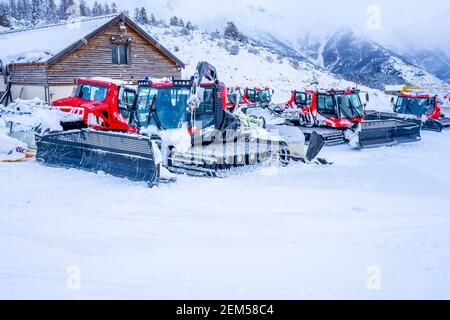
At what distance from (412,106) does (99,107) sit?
45.2ft

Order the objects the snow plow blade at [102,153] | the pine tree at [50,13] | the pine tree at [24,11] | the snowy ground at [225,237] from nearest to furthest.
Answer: the snowy ground at [225,237] → the snow plow blade at [102,153] → the pine tree at [50,13] → the pine tree at [24,11]

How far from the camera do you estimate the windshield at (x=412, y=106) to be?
18.6 m

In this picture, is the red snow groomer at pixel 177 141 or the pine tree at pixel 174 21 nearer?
the red snow groomer at pixel 177 141

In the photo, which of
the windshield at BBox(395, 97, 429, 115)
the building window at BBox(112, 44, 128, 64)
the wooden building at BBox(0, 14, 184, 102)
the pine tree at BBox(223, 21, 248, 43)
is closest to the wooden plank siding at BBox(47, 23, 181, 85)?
the wooden building at BBox(0, 14, 184, 102)

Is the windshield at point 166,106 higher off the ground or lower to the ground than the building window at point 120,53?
lower

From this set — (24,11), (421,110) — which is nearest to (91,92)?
(421,110)

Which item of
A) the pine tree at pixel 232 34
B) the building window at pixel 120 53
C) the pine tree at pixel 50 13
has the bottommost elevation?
the building window at pixel 120 53

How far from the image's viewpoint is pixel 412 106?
18.7m

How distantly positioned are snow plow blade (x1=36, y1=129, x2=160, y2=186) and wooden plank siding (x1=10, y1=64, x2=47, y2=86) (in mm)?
11648

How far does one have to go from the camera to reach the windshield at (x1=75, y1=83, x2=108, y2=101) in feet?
43.4

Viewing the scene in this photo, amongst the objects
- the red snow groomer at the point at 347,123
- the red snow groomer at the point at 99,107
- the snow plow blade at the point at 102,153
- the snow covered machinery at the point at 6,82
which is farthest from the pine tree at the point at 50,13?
the snow plow blade at the point at 102,153

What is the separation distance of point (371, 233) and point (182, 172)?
465 cm

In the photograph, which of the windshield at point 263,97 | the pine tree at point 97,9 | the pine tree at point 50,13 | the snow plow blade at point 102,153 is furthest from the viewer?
the pine tree at point 97,9

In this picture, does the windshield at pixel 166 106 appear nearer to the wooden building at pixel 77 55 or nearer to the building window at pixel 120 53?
the wooden building at pixel 77 55
